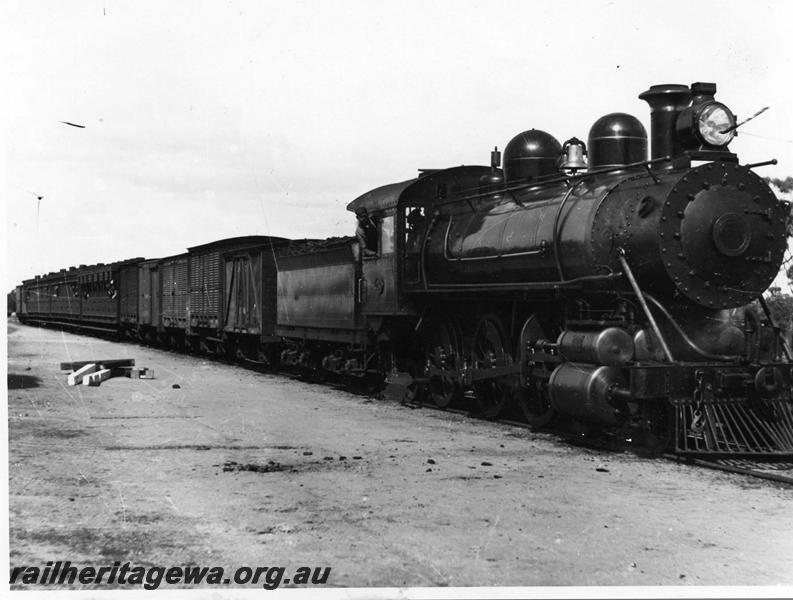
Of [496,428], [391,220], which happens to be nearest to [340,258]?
[391,220]

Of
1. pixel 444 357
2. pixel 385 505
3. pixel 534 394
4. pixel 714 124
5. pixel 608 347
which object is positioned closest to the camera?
pixel 385 505

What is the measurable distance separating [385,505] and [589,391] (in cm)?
278

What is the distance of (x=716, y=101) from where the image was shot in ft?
28.4

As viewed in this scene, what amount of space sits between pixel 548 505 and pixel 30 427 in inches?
252

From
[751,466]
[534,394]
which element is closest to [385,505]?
[751,466]

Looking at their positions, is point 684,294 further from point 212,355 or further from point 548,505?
point 212,355

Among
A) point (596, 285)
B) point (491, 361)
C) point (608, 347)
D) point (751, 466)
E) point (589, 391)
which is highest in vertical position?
point (596, 285)

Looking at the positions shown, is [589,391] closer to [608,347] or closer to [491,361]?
[608,347]

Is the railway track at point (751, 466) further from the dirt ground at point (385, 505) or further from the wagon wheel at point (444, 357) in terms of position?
the wagon wheel at point (444, 357)

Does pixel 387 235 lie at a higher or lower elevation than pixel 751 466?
higher

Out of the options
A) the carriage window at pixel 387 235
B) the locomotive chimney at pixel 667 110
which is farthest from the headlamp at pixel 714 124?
the carriage window at pixel 387 235

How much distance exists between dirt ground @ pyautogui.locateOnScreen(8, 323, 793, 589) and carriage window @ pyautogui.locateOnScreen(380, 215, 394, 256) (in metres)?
3.23

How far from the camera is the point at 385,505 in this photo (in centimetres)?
636

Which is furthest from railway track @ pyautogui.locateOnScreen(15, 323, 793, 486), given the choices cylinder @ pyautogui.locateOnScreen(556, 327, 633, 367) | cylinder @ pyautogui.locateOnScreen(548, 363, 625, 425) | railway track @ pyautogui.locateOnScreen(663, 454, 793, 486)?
cylinder @ pyautogui.locateOnScreen(556, 327, 633, 367)
